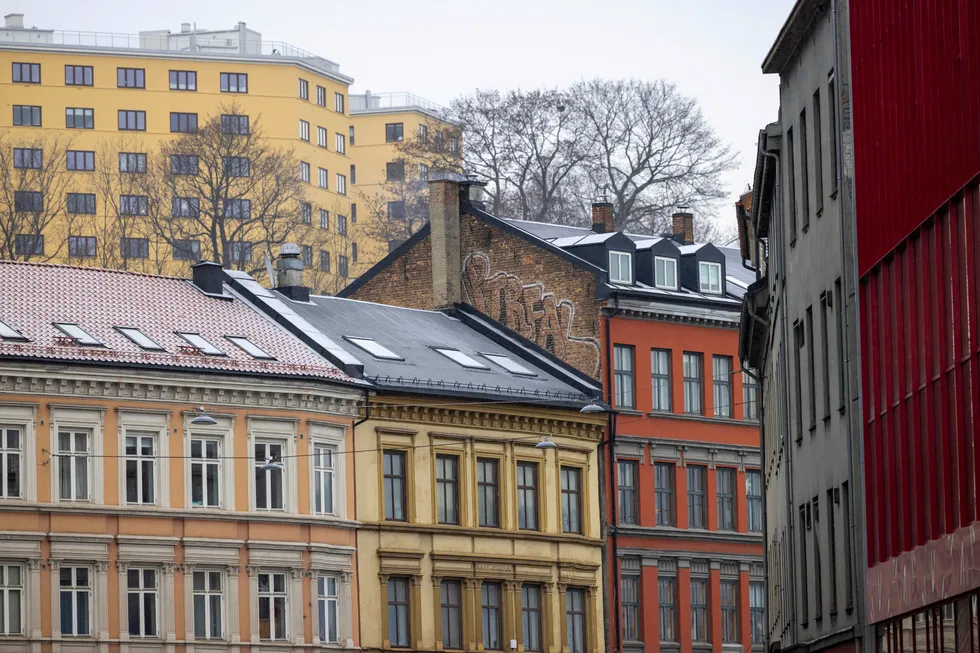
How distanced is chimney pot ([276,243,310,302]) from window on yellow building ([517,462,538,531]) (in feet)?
24.6

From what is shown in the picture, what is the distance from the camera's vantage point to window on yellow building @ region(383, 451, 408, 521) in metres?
59.9

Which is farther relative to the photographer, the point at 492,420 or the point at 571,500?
the point at 571,500

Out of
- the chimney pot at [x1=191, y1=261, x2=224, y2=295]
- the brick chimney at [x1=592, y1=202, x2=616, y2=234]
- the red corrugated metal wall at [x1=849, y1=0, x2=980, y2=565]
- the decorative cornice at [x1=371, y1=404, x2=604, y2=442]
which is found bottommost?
the red corrugated metal wall at [x1=849, y1=0, x2=980, y2=565]

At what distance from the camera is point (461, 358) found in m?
64.1

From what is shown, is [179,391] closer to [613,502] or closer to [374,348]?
[374,348]

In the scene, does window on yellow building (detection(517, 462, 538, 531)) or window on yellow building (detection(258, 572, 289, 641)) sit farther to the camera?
window on yellow building (detection(517, 462, 538, 531))

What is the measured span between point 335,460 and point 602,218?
18737mm

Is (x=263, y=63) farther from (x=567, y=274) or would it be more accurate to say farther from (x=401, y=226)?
(x=567, y=274)

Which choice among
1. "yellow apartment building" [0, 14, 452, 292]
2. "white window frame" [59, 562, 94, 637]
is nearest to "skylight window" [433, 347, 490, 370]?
"white window frame" [59, 562, 94, 637]

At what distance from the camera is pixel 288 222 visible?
101 meters

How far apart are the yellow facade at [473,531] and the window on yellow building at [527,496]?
0.13 ft

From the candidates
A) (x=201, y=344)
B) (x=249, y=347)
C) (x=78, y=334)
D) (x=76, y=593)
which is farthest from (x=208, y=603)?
(x=78, y=334)

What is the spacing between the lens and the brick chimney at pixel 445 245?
231 ft

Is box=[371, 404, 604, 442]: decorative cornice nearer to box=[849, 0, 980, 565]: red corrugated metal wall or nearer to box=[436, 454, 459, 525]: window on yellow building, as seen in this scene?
box=[436, 454, 459, 525]: window on yellow building
